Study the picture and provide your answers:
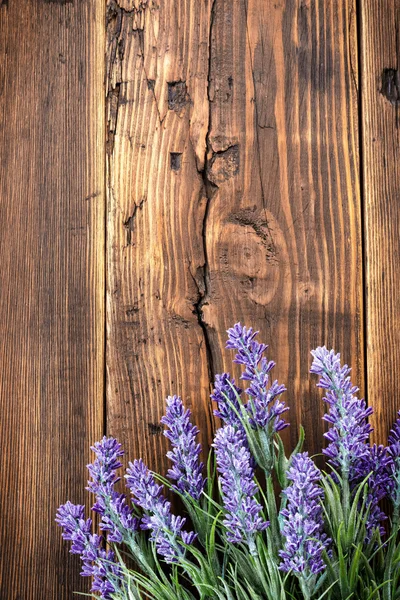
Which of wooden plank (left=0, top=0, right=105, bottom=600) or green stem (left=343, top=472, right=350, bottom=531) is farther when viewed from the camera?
wooden plank (left=0, top=0, right=105, bottom=600)

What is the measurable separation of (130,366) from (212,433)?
0.51 feet

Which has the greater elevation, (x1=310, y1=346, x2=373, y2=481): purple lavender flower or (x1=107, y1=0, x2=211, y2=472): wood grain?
(x1=107, y1=0, x2=211, y2=472): wood grain

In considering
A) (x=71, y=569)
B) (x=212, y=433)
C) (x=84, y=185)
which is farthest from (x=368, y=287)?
(x=71, y=569)

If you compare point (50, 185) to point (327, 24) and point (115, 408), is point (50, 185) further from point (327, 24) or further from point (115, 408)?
point (327, 24)

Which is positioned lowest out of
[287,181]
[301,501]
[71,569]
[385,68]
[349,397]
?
[71,569]

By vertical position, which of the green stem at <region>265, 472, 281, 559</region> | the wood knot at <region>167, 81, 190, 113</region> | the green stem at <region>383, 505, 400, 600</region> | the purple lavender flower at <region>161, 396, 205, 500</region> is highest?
the wood knot at <region>167, 81, 190, 113</region>

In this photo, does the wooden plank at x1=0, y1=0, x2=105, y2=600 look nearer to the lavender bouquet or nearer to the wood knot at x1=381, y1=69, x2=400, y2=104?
the lavender bouquet

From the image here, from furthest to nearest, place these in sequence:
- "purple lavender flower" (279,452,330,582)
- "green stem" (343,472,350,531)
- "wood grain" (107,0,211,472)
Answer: "wood grain" (107,0,211,472) → "green stem" (343,472,350,531) → "purple lavender flower" (279,452,330,582)

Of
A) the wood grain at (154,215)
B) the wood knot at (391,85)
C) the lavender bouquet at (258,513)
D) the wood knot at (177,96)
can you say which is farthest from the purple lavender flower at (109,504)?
the wood knot at (391,85)

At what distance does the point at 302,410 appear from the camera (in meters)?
0.99

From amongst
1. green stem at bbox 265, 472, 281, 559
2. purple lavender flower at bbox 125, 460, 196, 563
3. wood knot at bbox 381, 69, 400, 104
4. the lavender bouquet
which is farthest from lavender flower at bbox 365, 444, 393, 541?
wood knot at bbox 381, 69, 400, 104

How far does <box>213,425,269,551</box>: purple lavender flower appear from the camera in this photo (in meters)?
0.73

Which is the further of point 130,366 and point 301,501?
point 130,366

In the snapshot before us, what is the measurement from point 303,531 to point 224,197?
51 cm
